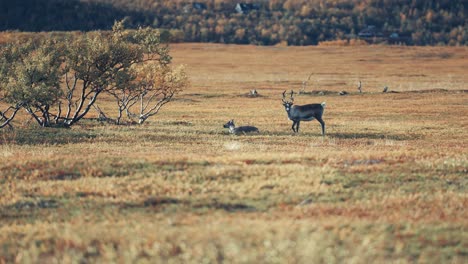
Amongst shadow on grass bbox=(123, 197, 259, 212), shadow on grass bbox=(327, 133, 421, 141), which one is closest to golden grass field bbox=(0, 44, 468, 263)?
shadow on grass bbox=(123, 197, 259, 212)

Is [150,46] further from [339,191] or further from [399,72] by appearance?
[399,72]

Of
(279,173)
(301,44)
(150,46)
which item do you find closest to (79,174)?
(279,173)

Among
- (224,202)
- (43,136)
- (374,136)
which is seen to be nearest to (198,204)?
(224,202)

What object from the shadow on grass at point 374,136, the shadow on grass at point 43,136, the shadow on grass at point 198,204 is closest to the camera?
the shadow on grass at point 198,204

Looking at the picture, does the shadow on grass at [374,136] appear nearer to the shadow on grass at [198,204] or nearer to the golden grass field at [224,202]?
the golden grass field at [224,202]

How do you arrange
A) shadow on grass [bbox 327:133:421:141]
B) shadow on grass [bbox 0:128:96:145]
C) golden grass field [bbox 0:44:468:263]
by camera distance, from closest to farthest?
golden grass field [bbox 0:44:468:263], shadow on grass [bbox 0:128:96:145], shadow on grass [bbox 327:133:421:141]

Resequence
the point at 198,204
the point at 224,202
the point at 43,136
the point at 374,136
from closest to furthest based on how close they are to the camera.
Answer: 1. the point at 198,204
2. the point at 224,202
3. the point at 43,136
4. the point at 374,136

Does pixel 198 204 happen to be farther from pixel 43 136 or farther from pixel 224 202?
pixel 43 136

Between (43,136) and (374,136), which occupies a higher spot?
(43,136)

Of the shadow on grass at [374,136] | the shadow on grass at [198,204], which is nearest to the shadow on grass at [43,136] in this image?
the shadow on grass at [374,136]

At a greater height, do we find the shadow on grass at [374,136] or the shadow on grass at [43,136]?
the shadow on grass at [43,136]

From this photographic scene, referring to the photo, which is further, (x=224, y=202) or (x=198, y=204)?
(x=224, y=202)

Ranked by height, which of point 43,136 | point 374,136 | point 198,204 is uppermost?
point 198,204

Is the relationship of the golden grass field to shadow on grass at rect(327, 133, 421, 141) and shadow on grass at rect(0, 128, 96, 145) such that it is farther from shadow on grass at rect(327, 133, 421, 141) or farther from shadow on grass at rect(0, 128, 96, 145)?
shadow on grass at rect(327, 133, 421, 141)
